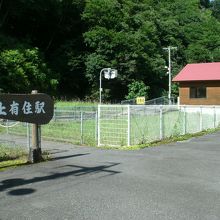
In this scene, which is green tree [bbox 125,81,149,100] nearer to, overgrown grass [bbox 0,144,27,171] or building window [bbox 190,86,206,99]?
building window [bbox 190,86,206,99]

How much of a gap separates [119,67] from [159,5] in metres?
18.8

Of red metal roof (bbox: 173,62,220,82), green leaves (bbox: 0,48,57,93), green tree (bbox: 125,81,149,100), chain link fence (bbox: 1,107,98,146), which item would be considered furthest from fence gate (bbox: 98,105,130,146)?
green tree (bbox: 125,81,149,100)

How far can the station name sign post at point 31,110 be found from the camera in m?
8.59

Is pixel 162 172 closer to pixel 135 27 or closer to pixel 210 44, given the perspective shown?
pixel 135 27

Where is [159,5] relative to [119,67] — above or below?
above

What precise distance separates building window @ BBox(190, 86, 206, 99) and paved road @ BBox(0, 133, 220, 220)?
26.6 m

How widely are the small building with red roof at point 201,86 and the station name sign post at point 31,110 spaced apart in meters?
27.9

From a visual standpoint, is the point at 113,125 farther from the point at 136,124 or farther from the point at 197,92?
the point at 197,92

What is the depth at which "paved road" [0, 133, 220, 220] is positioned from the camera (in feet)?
18.6

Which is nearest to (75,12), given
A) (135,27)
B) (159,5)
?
(135,27)

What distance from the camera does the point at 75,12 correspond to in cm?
4875

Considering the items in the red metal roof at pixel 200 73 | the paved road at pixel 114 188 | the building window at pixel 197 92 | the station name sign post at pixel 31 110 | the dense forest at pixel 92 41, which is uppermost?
the dense forest at pixel 92 41

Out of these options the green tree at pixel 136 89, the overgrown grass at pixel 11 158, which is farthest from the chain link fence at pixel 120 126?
the green tree at pixel 136 89

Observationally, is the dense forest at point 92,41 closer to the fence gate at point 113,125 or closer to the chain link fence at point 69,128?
the chain link fence at point 69,128
